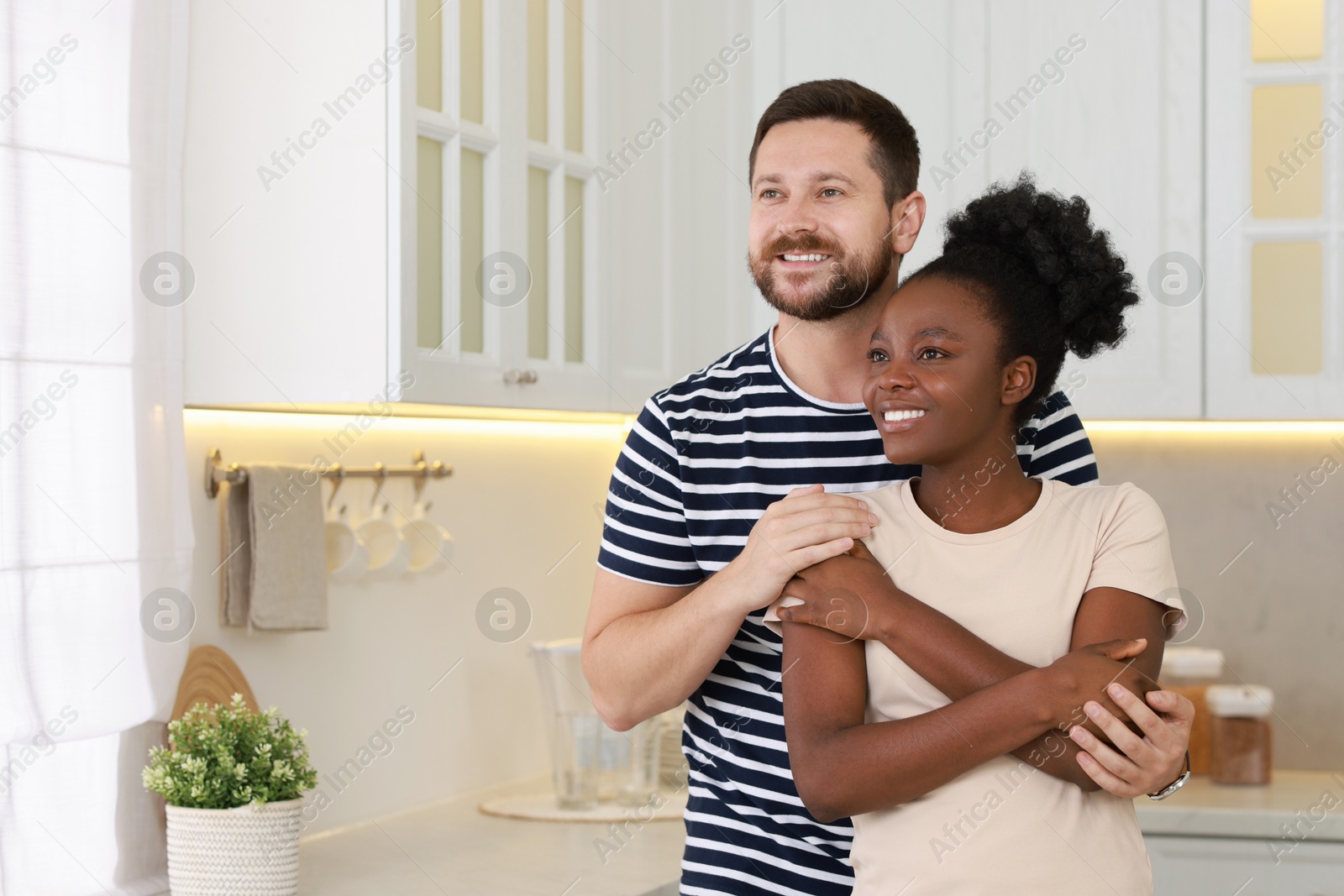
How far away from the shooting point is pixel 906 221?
3.99 ft

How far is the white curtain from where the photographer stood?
139cm

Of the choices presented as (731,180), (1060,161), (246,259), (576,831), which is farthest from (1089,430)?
(246,259)

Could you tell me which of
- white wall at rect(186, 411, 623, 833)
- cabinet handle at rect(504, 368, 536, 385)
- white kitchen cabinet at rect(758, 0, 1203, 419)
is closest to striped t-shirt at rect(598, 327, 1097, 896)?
cabinet handle at rect(504, 368, 536, 385)

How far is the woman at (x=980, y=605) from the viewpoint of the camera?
861 millimetres

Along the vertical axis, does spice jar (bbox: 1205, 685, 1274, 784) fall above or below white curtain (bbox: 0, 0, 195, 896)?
below

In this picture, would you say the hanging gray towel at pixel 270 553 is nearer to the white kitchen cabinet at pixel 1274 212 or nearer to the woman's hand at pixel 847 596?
the woman's hand at pixel 847 596

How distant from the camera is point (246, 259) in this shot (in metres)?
1.68

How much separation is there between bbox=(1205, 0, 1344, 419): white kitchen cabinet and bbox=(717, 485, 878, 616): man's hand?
1.57m

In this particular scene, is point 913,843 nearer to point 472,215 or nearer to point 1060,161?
point 472,215

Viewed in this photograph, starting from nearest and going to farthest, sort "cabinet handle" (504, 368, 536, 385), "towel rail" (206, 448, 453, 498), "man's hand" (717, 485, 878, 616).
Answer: "man's hand" (717, 485, 878, 616) < "towel rail" (206, 448, 453, 498) < "cabinet handle" (504, 368, 536, 385)

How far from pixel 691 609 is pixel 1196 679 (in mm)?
1720

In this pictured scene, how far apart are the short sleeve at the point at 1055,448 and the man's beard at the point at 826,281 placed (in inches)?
7.6

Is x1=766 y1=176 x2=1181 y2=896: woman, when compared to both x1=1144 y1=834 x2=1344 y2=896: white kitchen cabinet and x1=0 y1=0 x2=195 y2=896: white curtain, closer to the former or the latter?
x1=0 y1=0 x2=195 y2=896: white curtain

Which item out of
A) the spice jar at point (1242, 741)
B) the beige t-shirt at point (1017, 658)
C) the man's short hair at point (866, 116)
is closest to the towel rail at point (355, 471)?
the man's short hair at point (866, 116)
